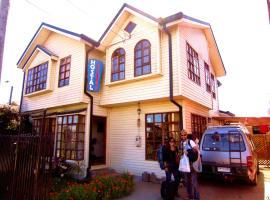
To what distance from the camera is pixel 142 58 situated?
408 inches

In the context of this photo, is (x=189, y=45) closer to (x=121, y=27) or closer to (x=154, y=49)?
(x=154, y=49)

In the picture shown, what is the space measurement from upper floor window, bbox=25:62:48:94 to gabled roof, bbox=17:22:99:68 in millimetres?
1231

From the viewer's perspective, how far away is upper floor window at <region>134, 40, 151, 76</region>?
1016 cm

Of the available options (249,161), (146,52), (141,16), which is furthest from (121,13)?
(249,161)

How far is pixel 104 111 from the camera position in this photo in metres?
12.2

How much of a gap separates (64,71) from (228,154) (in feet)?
31.8

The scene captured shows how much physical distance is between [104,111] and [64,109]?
2500 mm

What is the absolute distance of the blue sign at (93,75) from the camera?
36.4ft

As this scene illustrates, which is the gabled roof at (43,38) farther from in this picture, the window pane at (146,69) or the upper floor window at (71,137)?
the upper floor window at (71,137)

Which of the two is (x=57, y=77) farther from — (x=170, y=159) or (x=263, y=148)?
(x=263, y=148)

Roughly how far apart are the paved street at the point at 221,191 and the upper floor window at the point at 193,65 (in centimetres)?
492

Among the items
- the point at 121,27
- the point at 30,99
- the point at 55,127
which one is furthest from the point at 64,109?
the point at 121,27

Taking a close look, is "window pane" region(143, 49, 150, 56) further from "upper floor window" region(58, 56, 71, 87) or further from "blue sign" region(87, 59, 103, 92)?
"upper floor window" region(58, 56, 71, 87)

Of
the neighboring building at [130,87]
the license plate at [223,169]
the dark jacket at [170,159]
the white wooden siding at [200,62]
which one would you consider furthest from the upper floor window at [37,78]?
the license plate at [223,169]
